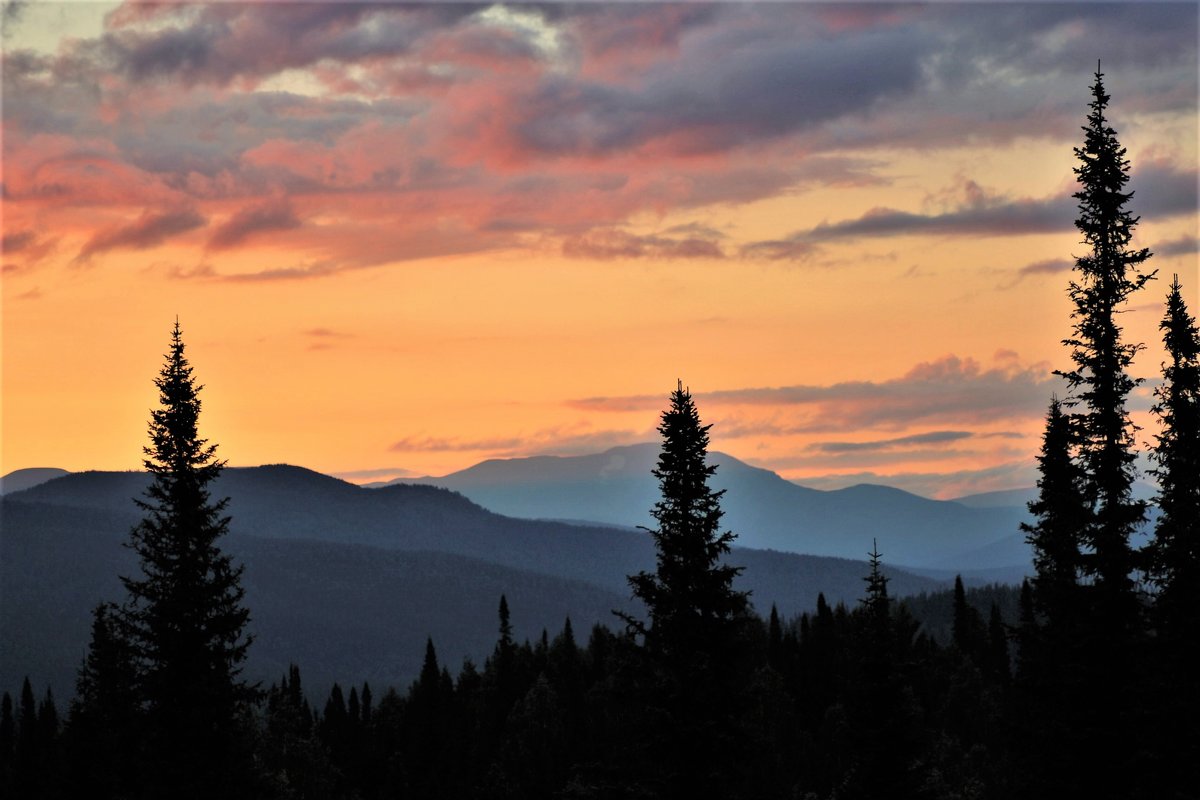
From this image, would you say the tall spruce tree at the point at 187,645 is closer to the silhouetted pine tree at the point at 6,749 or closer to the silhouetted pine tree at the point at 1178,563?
the silhouetted pine tree at the point at 1178,563

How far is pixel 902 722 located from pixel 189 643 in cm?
2143

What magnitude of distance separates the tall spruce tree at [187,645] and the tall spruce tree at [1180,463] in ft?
86.2

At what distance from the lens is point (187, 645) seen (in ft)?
143

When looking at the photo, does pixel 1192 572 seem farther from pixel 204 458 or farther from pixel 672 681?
pixel 204 458

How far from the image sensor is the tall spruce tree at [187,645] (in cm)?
4338

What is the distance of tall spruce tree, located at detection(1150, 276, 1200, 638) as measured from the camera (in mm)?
40875

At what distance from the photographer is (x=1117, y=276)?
37312 millimetres

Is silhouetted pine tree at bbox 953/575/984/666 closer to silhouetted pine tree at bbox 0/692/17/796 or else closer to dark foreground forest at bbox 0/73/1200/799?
silhouetted pine tree at bbox 0/692/17/796

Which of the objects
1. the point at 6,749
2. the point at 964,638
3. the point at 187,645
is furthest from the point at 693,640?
the point at 6,749

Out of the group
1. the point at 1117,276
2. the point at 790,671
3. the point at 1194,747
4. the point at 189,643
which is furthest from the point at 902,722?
the point at 790,671

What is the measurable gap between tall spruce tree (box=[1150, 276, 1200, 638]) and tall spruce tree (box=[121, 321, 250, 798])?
86.2 feet

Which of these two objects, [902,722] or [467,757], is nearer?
[902,722]

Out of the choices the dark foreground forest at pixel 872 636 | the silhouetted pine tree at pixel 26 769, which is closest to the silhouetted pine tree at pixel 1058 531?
the dark foreground forest at pixel 872 636

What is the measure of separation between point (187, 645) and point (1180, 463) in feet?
94.5
